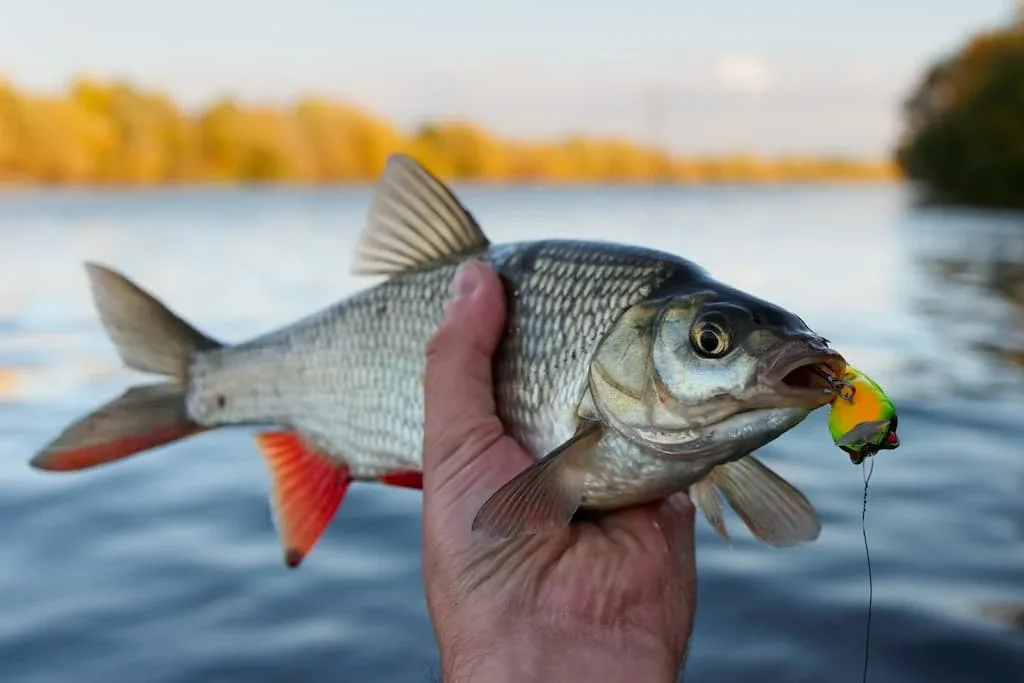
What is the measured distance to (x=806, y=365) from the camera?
2555 millimetres

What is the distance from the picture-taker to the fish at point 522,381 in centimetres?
262

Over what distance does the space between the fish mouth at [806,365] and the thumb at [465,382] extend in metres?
0.92

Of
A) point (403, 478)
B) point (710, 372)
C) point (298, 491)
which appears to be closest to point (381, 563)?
point (298, 491)

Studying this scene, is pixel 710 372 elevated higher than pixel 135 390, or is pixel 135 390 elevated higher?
pixel 710 372

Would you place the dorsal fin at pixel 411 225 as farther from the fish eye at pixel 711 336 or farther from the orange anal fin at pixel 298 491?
the fish eye at pixel 711 336

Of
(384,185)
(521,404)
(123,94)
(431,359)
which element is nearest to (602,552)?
(521,404)

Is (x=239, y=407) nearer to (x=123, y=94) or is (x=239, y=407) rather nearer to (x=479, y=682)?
(x=479, y=682)

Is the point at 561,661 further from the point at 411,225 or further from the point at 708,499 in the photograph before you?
the point at 411,225

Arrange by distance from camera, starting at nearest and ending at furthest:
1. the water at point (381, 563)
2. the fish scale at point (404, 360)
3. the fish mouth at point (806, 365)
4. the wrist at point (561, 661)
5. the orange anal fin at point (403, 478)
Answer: the fish mouth at point (806, 365) < the wrist at point (561, 661) < the fish scale at point (404, 360) < the orange anal fin at point (403, 478) < the water at point (381, 563)

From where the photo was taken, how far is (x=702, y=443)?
2666 millimetres

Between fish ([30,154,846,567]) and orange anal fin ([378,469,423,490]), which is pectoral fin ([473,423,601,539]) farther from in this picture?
orange anal fin ([378,469,423,490])

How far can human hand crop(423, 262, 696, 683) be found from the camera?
→ 2814 mm

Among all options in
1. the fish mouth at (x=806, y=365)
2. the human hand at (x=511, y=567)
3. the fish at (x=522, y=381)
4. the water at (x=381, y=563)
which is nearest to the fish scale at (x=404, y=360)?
the fish at (x=522, y=381)

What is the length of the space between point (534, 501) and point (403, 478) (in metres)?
0.92
